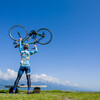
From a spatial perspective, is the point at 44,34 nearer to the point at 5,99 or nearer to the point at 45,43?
the point at 45,43

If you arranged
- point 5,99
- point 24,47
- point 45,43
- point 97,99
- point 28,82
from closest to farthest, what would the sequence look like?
point 5,99 → point 97,99 → point 28,82 → point 24,47 → point 45,43

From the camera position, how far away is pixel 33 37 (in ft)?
43.3

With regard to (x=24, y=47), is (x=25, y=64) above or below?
below

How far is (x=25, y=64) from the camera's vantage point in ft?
34.5

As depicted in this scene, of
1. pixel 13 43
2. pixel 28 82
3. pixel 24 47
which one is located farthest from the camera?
pixel 13 43

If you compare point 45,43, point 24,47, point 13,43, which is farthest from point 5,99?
point 45,43

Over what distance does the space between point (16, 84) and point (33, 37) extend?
15.4 feet

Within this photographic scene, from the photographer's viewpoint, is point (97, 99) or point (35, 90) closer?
point (97, 99)

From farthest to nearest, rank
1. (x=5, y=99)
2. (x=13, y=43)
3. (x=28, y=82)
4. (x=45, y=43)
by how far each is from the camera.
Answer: (x=45, y=43) → (x=13, y=43) → (x=28, y=82) → (x=5, y=99)

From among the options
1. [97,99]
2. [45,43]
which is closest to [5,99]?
[97,99]

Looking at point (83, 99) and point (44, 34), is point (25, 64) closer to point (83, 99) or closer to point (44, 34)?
point (44, 34)

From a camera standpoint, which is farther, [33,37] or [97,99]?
[33,37]

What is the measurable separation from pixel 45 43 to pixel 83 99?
6.80 meters

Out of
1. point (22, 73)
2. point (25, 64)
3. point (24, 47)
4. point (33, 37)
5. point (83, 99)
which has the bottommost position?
point (83, 99)
